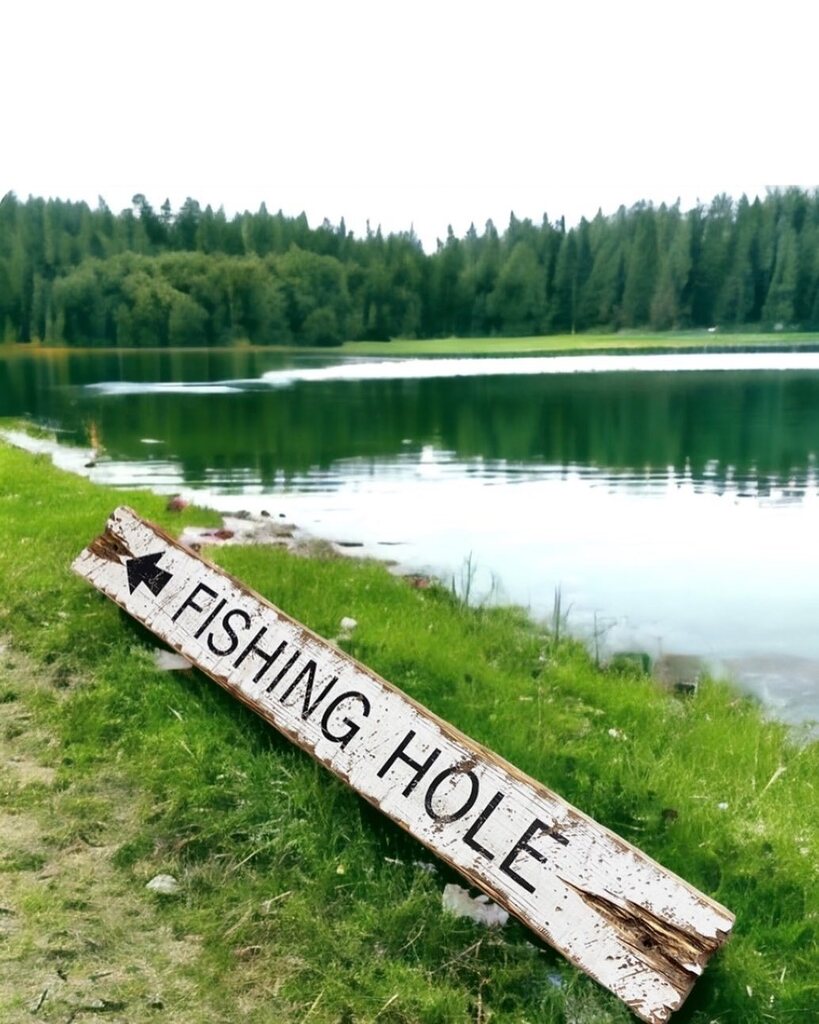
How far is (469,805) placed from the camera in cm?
469

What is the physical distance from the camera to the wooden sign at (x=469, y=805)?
4.02 meters

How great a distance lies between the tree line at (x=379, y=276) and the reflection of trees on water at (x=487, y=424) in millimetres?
61843

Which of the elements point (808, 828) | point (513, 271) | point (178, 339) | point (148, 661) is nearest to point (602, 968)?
point (808, 828)

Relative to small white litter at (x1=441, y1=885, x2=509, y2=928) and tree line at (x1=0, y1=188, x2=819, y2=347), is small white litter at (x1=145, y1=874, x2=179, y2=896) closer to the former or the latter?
small white litter at (x1=441, y1=885, x2=509, y2=928)

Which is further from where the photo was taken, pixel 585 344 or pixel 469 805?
pixel 585 344

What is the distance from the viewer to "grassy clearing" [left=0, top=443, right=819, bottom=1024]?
13.1 feet


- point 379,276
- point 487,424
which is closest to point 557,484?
point 487,424

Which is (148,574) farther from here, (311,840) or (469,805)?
(469,805)

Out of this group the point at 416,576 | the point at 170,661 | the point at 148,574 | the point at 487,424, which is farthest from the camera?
the point at 487,424

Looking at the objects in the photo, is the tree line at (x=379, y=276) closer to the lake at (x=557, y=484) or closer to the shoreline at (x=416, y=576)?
the lake at (x=557, y=484)

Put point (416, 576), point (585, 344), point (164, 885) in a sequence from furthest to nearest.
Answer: point (585, 344) < point (416, 576) < point (164, 885)

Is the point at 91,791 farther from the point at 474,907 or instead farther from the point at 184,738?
the point at 474,907

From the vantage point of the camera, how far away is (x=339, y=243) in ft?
495

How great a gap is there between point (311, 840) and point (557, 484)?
54.9 ft
